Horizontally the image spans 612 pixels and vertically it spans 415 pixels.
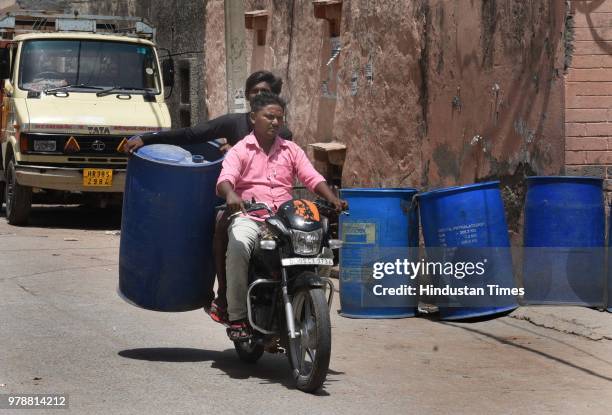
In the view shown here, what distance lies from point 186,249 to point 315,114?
7.37 metres

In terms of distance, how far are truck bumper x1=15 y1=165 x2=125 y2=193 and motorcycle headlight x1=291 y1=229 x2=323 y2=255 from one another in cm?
853

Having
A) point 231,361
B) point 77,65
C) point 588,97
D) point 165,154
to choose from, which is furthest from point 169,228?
point 77,65

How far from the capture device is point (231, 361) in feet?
22.0

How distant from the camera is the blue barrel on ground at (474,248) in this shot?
807 cm

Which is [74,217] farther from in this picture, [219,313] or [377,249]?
[219,313]

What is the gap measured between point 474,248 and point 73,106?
738cm

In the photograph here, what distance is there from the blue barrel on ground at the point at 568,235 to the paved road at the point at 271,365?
1.62 feet

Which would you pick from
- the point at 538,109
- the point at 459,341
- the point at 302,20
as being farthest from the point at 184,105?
the point at 459,341

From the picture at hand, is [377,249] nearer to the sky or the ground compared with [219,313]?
nearer to the sky

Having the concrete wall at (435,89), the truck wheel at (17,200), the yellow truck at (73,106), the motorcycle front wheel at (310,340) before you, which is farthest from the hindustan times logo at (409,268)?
the truck wheel at (17,200)

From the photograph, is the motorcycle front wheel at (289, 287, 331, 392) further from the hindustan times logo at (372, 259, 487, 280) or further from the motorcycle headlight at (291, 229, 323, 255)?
the hindustan times logo at (372, 259, 487, 280)

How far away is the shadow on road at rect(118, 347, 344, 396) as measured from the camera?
6242 millimetres

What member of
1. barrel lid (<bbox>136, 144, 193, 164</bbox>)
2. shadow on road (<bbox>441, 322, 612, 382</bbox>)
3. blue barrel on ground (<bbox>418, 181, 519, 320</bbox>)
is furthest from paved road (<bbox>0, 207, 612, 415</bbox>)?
barrel lid (<bbox>136, 144, 193, 164</bbox>)

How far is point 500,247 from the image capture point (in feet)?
26.6
